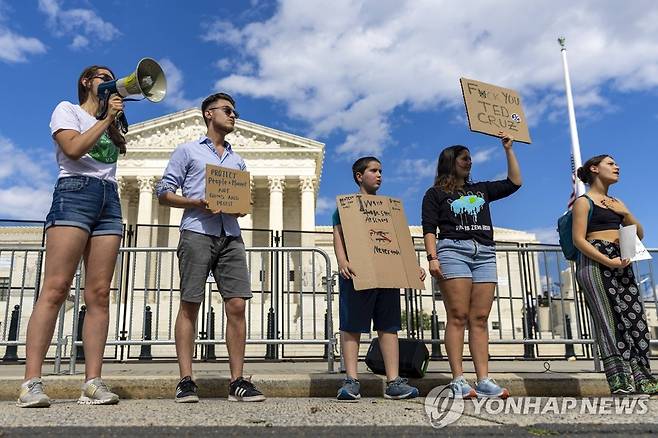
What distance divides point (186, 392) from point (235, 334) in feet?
1.63

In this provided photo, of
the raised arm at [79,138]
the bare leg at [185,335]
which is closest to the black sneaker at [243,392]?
the bare leg at [185,335]

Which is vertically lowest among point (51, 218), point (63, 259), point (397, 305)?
point (397, 305)

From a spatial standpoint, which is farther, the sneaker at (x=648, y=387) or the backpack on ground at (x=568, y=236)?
the backpack on ground at (x=568, y=236)

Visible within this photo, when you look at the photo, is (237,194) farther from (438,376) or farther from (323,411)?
(438,376)

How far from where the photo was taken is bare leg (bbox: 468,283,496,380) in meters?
4.01

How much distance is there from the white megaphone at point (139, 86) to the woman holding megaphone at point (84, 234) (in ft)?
0.28

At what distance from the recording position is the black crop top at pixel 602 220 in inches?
164

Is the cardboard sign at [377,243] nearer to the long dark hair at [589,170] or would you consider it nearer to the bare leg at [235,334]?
the bare leg at [235,334]

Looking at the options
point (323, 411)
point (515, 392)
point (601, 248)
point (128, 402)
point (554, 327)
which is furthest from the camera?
point (554, 327)

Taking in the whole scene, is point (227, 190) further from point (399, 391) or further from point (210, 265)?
point (399, 391)

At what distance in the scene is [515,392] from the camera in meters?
4.36

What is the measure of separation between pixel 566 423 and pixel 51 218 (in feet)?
10.6

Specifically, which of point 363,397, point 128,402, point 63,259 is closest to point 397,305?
point 363,397

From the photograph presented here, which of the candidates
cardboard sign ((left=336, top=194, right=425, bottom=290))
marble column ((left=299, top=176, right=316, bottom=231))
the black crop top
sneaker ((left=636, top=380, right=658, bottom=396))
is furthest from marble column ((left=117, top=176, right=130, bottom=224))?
sneaker ((left=636, top=380, right=658, bottom=396))
